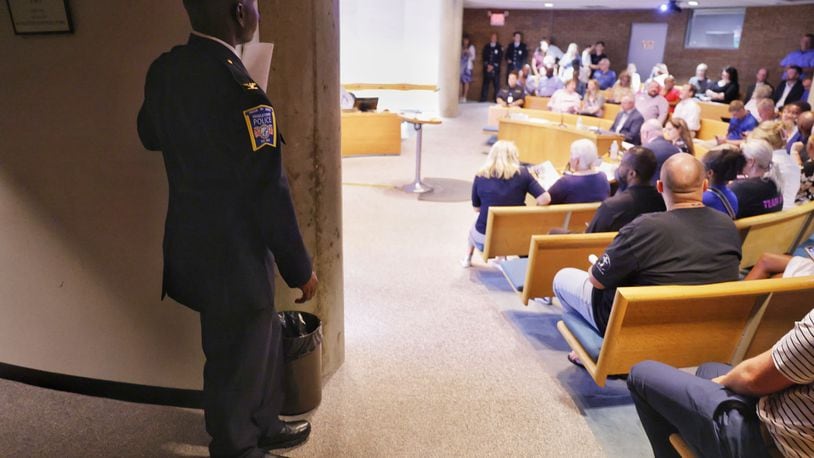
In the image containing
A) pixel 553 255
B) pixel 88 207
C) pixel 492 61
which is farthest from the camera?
pixel 492 61

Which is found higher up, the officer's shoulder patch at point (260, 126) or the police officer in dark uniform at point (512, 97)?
the officer's shoulder patch at point (260, 126)

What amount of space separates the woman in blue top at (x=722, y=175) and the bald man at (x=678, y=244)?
3.63 ft

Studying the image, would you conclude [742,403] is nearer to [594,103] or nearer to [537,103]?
[594,103]

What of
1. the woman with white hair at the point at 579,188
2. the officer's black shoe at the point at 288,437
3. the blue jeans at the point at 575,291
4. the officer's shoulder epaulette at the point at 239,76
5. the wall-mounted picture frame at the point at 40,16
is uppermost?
the wall-mounted picture frame at the point at 40,16

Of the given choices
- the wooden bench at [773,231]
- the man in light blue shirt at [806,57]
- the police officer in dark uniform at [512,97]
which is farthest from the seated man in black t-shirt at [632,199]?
the man in light blue shirt at [806,57]

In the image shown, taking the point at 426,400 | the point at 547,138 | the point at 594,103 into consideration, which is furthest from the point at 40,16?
the point at 594,103

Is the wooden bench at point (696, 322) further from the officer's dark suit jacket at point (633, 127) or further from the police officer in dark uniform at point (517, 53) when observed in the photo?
the police officer in dark uniform at point (517, 53)

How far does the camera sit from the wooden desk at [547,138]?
22.0 ft

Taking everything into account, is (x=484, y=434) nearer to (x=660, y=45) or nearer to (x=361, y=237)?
(x=361, y=237)

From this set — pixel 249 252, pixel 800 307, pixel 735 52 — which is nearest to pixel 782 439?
pixel 800 307

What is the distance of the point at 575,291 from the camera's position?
8.66 feet

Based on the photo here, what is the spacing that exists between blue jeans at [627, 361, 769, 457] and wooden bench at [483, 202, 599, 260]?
158cm

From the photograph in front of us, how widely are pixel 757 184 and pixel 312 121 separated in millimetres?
2910

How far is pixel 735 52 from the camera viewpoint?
1272cm
